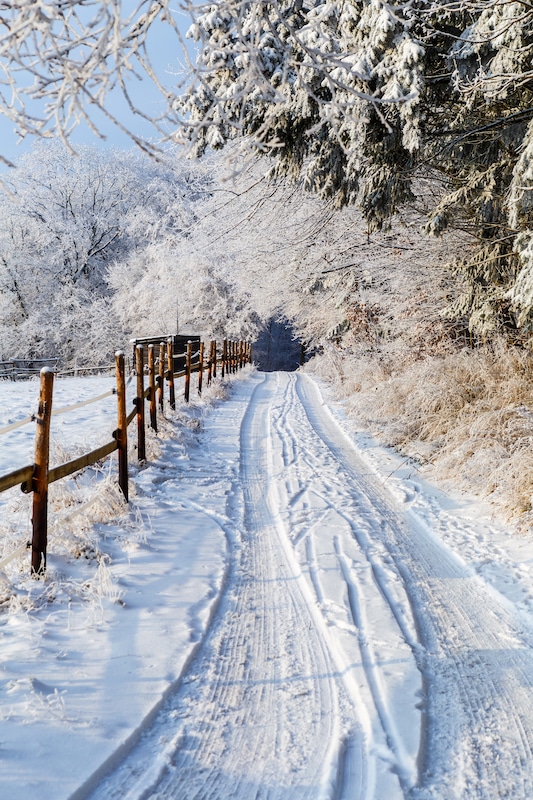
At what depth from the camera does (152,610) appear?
9.80ft

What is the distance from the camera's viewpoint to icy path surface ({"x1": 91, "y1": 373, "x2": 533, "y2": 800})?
1887 millimetres

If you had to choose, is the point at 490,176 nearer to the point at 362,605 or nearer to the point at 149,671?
the point at 362,605

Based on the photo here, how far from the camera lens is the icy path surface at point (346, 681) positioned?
1.89m

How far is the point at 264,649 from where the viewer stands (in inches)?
105

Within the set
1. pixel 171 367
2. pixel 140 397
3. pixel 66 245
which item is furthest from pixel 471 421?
pixel 66 245

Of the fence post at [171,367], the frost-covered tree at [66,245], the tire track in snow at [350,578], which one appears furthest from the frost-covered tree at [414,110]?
the frost-covered tree at [66,245]

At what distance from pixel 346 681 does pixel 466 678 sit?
64cm

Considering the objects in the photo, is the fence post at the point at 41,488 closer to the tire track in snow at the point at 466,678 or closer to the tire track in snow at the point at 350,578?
the tire track in snow at the point at 350,578

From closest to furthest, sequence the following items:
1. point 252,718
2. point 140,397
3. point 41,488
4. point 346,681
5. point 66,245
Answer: point 252,718 → point 346,681 → point 41,488 → point 140,397 → point 66,245

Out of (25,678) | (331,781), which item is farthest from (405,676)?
(25,678)

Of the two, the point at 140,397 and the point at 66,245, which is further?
the point at 66,245

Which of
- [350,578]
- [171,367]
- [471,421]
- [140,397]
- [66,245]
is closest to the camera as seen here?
[350,578]

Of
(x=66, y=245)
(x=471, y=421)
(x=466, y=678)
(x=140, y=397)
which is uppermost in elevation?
(x=66, y=245)

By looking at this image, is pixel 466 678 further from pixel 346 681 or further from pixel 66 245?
pixel 66 245
